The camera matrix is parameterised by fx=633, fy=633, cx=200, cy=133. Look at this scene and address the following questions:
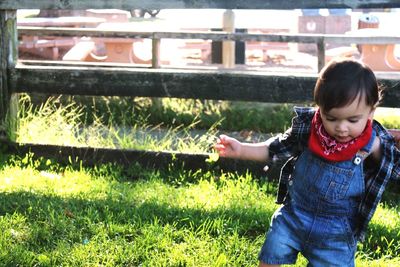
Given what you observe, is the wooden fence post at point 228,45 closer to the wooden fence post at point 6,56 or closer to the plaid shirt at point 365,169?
the wooden fence post at point 6,56

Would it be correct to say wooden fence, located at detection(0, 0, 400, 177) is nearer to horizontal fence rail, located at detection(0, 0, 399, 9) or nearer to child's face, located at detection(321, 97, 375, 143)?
horizontal fence rail, located at detection(0, 0, 399, 9)

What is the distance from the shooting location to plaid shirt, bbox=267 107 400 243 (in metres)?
2.57

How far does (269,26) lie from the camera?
15.2 metres

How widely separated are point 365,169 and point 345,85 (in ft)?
1.49

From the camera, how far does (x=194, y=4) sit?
15.5 ft

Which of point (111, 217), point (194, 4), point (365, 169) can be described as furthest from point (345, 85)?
point (194, 4)

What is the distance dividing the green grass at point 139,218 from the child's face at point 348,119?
1.03 metres

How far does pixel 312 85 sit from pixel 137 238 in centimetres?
185

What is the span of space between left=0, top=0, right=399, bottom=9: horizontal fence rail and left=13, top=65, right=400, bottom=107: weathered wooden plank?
49cm

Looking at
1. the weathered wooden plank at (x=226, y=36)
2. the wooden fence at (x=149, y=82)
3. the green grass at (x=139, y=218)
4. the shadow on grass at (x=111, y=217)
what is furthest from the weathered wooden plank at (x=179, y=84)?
the weathered wooden plank at (x=226, y=36)

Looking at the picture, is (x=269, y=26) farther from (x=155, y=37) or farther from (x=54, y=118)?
(x=54, y=118)

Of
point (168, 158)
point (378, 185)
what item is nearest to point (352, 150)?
point (378, 185)

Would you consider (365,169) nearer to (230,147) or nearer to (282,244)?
(282,244)

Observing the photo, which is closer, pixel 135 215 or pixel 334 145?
pixel 334 145
